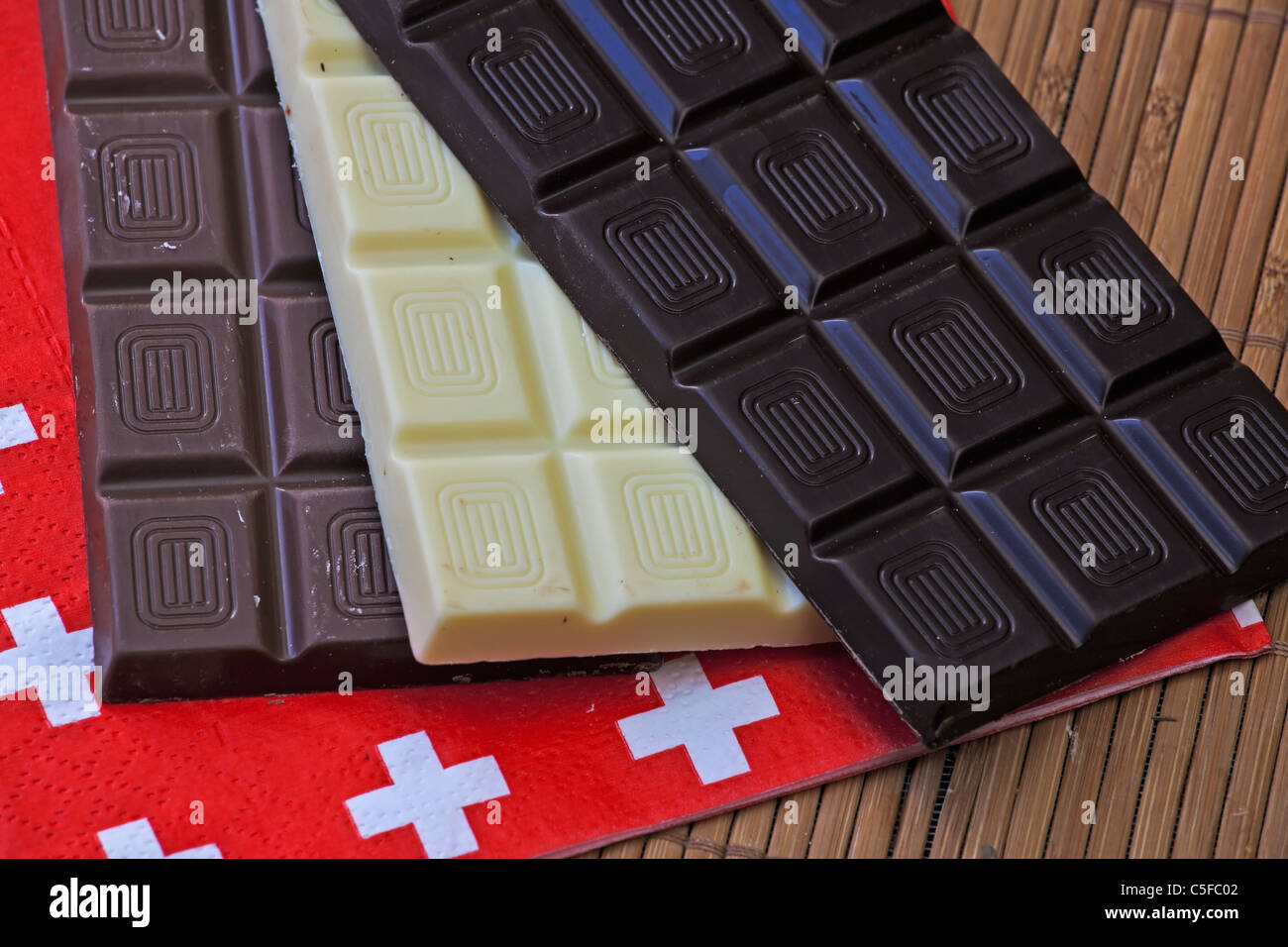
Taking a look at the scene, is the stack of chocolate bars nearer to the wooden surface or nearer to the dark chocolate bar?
the dark chocolate bar

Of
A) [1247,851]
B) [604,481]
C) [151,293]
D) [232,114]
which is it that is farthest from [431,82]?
[1247,851]

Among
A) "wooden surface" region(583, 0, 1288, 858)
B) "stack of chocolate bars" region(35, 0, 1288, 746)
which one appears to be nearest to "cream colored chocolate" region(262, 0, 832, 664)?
"stack of chocolate bars" region(35, 0, 1288, 746)

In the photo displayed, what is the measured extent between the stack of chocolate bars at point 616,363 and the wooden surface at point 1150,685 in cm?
17

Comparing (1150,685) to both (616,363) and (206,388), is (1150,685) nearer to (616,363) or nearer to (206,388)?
(616,363)

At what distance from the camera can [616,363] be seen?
91.4 inches

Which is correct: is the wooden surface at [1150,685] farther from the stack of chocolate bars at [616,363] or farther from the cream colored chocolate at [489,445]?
the cream colored chocolate at [489,445]

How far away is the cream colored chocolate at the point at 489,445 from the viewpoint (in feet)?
7.09

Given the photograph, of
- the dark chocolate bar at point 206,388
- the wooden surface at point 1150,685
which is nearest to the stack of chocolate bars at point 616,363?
the dark chocolate bar at point 206,388

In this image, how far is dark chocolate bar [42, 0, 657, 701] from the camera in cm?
222

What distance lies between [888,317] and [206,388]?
3.49 feet

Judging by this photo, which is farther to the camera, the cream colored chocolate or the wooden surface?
the wooden surface

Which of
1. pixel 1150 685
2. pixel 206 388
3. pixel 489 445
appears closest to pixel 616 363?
pixel 489 445

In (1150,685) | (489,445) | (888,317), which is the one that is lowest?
(1150,685)

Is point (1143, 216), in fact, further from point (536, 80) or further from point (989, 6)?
point (536, 80)
